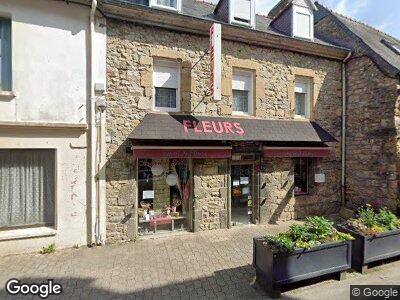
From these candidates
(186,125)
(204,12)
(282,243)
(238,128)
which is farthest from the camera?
(204,12)

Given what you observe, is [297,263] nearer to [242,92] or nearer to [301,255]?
[301,255]

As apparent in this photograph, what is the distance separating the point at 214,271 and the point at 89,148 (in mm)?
4137

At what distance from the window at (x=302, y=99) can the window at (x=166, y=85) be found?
4.32 m

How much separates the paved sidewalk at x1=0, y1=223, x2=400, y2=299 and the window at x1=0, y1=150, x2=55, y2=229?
0.87 m

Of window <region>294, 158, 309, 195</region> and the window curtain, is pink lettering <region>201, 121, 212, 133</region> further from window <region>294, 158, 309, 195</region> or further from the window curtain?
window <region>294, 158, 309, 195</region>

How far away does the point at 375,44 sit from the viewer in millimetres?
10133

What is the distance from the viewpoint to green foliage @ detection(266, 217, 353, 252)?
14.8 feet

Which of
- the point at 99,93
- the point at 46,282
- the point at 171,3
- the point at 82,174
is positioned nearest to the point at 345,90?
the point at 171,3

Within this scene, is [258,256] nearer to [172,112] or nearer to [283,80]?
[172,112]

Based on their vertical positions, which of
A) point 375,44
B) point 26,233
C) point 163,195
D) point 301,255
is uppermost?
point 375,44

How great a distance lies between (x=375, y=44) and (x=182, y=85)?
7.71 meters

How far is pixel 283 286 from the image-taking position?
477 centimetres

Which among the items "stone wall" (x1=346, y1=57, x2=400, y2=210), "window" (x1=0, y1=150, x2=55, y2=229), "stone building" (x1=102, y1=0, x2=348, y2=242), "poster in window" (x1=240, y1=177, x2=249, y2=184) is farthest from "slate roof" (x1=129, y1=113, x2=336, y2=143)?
"window" (x1=0, y1=150, x2=55, y2=229)

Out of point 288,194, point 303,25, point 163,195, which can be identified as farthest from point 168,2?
point 288,194
